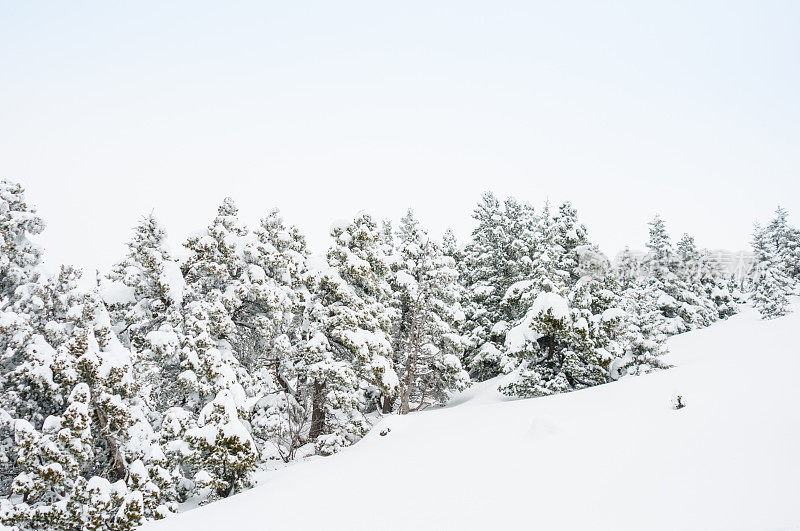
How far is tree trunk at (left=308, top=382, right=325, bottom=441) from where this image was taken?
17297mm

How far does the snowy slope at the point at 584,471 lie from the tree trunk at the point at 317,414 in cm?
560

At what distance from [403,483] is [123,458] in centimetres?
874

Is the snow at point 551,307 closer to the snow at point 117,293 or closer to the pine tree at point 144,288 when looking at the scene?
the pine tree at point 144,288

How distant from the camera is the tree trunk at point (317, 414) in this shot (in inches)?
681

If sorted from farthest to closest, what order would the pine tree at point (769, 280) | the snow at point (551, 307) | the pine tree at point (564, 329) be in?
the pine tree at point (769, 280) → the pine tree at point (564, 329) → the snow at point (551, 307)

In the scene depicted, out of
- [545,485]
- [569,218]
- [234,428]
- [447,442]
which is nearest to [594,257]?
[569,218]

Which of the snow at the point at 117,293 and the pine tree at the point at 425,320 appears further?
the pine tree at the point at 425,320

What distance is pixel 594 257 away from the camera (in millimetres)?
18312

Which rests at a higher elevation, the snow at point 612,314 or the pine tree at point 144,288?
the pine tree at point 144,288

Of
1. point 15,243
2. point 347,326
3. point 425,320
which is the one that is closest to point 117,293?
point 15,243

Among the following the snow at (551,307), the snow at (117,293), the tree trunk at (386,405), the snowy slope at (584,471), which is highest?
the snow at (117,293)

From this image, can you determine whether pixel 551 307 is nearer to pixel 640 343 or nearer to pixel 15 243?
pixel 640 343

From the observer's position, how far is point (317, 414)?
1753 cm

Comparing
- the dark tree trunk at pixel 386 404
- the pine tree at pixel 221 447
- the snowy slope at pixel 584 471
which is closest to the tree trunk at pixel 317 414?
the pine tree at pixel 221 447
